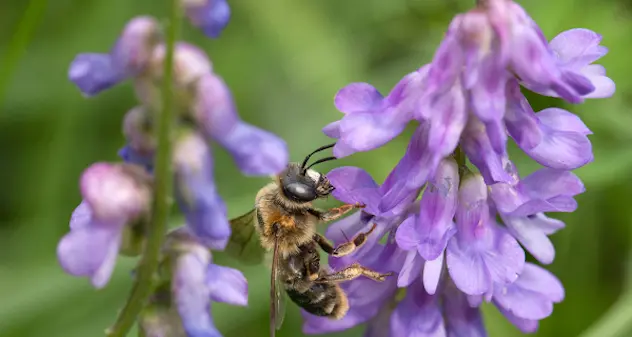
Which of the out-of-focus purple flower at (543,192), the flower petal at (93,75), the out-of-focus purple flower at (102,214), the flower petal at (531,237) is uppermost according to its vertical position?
the flower petal at (93,75)

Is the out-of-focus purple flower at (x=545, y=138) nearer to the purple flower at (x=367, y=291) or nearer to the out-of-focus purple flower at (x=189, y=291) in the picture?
the purple flower at (x=367, y=291)

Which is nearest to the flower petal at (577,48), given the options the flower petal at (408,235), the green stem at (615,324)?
the flower petal at (408,235)

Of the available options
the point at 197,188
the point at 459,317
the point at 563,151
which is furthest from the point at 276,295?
the point at 197,188

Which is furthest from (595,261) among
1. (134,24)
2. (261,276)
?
(134,24)

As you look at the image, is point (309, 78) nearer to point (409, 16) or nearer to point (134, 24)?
point (409, 16)

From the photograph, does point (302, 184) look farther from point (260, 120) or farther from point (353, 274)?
point (260, 120)

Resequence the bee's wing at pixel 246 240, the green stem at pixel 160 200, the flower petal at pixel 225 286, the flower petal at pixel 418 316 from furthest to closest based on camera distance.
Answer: the bee's wing at pixel 246 240, the flower petal at pixel 418 316, the flower petal at pixel 225 286, the green stem at pixel 160 200

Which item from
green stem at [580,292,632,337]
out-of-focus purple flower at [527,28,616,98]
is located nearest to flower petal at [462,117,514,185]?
out-of-focus purple flower at [527,28,616,98]

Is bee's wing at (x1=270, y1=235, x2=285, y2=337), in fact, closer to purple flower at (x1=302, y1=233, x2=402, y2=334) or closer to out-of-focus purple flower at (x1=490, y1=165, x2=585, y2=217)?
purple flower at (x1=302, y1=233, x2=402, y2=334)
